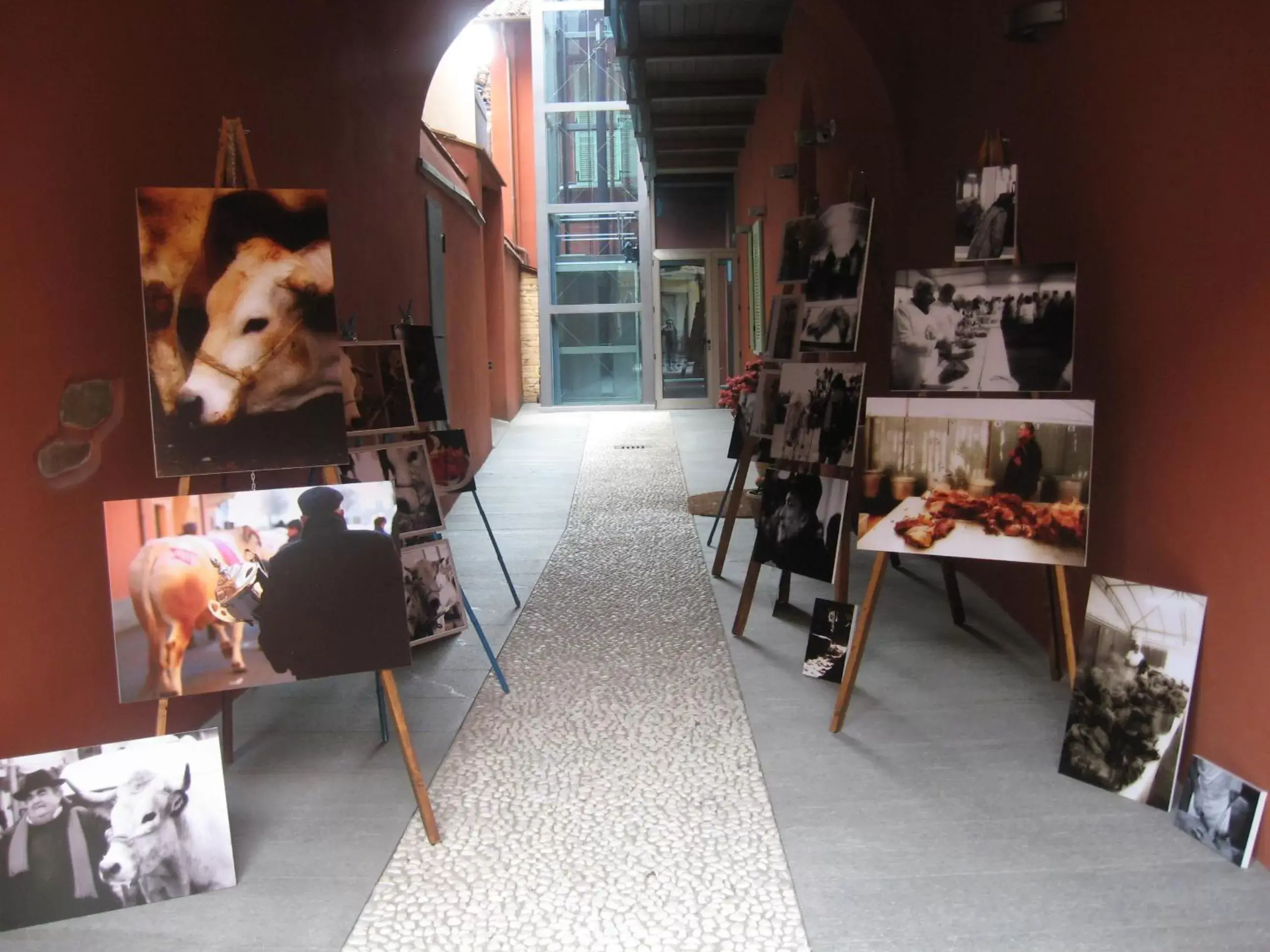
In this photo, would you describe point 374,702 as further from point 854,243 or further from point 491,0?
point 491,0

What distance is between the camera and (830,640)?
119 inches

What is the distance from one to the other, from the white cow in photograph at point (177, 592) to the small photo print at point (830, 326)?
1.93m

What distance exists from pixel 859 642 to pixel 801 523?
0.71 meters

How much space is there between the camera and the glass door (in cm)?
1236

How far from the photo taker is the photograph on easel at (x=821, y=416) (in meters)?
3.09

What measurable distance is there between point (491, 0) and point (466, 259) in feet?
9.53

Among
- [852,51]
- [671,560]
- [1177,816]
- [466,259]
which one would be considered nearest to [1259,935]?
[1177,816]

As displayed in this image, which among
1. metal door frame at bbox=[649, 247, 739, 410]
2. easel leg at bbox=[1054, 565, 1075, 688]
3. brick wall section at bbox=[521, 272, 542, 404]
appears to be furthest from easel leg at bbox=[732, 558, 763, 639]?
brick wall section at bbox=[521, 272, 542, 404]

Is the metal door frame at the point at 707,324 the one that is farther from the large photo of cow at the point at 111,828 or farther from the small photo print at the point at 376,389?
the large photo of cow at the point at 111,828

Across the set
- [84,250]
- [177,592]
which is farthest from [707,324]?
[177,592]

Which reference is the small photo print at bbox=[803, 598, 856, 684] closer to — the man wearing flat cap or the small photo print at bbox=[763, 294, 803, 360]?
the small photo print at bbox=[763, 294, 803, 360]

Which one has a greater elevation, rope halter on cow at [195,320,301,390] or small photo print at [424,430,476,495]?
rope halter on cow at [195,320,301,390]

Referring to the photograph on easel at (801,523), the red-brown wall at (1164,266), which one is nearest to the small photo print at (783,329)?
the photograph on easel at (801,523)

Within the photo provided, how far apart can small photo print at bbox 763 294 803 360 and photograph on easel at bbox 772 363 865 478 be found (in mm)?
418
